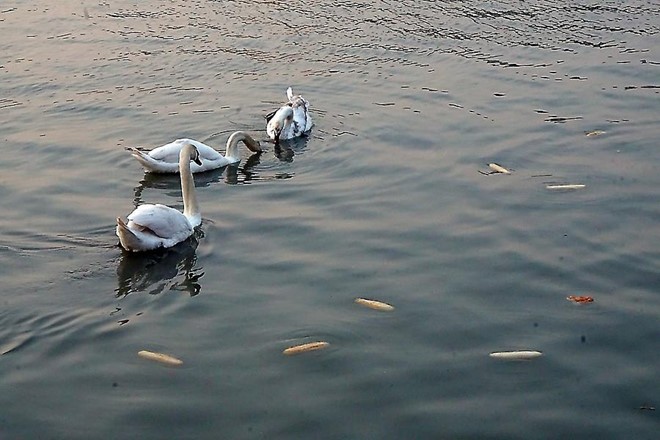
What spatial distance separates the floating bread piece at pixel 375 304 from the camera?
26.4 feet

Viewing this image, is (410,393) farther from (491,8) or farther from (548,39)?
(491,8)

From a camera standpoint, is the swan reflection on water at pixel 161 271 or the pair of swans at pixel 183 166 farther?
the pair of swans at pixel 183 166

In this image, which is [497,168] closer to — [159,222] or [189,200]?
[189,200]

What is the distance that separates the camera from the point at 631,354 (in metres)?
7.27

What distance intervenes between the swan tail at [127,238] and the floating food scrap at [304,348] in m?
2.36

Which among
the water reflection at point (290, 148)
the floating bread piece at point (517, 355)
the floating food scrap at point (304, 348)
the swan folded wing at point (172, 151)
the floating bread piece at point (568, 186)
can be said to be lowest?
the water reflection at point (290, 148)

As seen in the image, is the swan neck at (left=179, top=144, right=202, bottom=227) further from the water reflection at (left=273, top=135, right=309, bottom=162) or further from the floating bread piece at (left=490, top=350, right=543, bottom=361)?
the floating bread piece at (left=490, top=350, right=543, bottom=361)

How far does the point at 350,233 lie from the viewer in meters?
9.74

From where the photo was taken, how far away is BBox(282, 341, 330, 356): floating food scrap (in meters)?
7.40

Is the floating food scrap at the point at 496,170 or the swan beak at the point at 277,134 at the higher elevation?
the floating food scrap at the point at 496,170

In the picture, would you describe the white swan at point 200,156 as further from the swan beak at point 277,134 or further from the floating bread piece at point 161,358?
the floating bread piece at point 161,358

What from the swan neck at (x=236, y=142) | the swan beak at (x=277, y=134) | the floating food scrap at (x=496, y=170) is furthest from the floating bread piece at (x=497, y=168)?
the swan neck at (x=236, y=142)

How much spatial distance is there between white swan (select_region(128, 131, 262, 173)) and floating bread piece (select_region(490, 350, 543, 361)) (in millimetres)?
5359

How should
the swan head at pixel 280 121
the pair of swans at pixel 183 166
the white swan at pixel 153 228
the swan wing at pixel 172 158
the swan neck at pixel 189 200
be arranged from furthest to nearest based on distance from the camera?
the swan head at pixel 280 121, the swan wing at pixel 172 158, the swan neck at pixel 189 200, the pair of swans at pixel 183 166, the white swan at pixel 153 228
